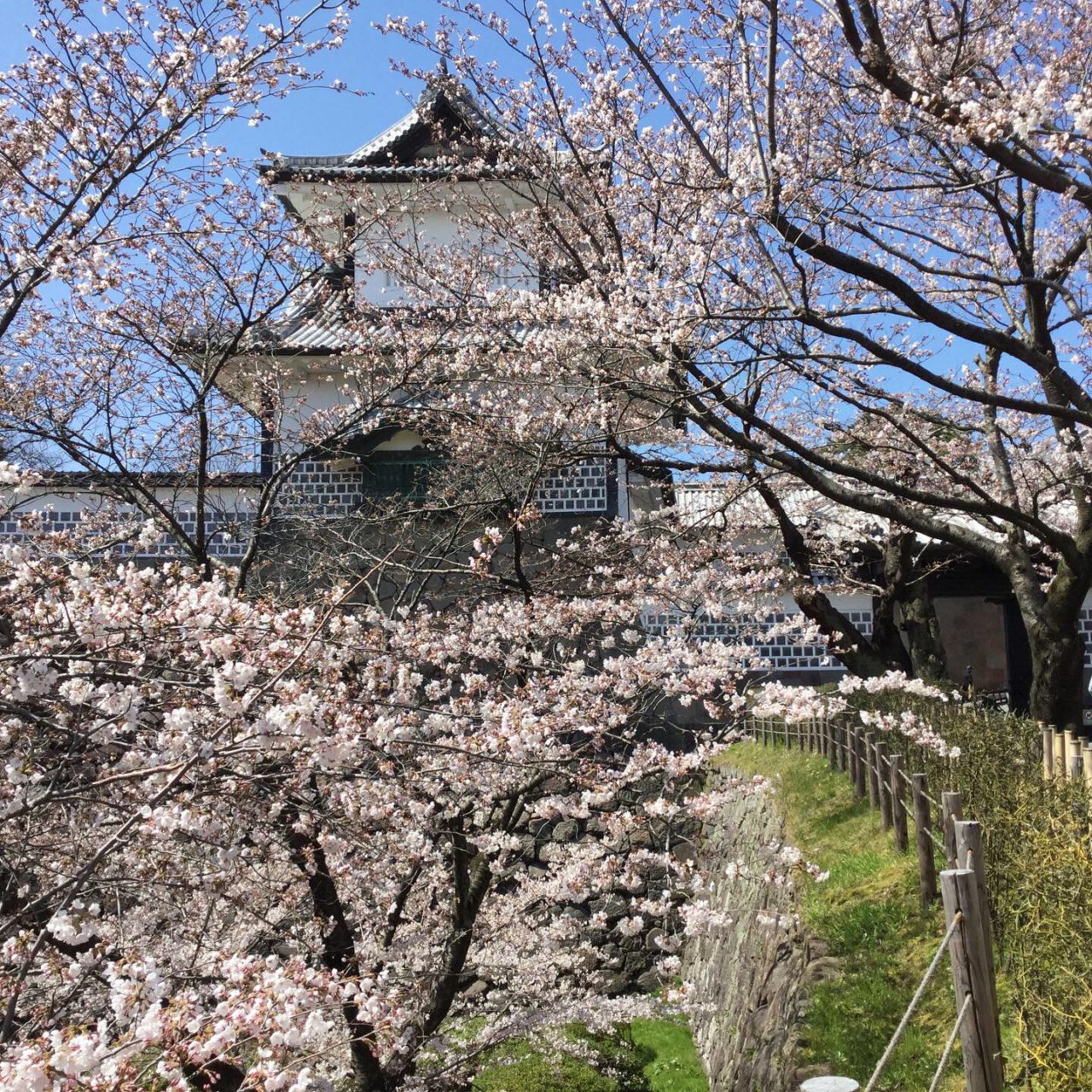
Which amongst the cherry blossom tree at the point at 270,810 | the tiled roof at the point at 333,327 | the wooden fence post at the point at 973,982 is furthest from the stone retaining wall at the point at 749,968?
the tiled roof at the point at 333,327

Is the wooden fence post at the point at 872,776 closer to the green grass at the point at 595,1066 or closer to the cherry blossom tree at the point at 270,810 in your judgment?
the cherry blossom tree at the point at 270,810

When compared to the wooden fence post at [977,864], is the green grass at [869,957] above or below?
below

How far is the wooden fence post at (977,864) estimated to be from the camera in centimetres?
311

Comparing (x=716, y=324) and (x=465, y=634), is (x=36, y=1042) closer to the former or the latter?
(x=465, y=634)

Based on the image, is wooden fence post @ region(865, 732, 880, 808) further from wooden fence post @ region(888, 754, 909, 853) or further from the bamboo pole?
wooden fence post @ region(888, 754, 909, 853)

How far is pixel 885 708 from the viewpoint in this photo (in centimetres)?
924

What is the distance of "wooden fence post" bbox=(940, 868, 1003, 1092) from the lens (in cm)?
308

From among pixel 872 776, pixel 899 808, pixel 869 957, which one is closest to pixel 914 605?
pixel 872 776

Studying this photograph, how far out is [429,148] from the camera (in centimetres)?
1395

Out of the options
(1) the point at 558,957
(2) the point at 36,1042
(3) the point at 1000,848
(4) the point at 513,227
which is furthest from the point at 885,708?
(2) the point at 36,1042

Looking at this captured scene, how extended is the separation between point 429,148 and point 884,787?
11.0 meters

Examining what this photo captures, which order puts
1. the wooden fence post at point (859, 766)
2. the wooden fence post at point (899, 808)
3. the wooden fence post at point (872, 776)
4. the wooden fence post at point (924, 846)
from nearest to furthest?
the wooden fence post at point (924, 846), the wooden fence post at point (899, 808), the wooden fence post at point (872, 776), the wooden fence post at point (859, 766)

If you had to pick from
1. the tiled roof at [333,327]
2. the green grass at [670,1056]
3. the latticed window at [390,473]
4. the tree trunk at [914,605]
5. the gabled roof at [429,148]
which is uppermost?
the gabled roof at [429,148]

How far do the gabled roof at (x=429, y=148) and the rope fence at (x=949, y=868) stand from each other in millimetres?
6427
